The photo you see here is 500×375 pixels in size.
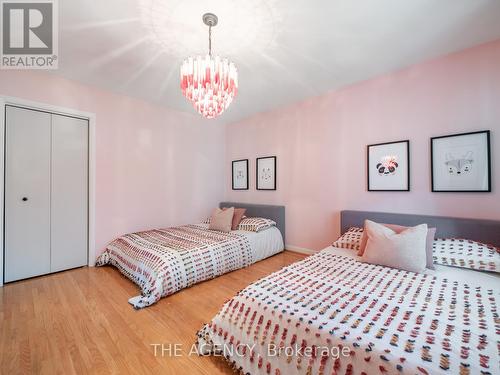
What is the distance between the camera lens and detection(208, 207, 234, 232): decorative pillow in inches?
132

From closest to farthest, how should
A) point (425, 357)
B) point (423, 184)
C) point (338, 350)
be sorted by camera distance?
point (425, 357) → point (338, 350) → point (423, 184)

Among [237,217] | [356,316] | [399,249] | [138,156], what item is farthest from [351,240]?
[138,156]

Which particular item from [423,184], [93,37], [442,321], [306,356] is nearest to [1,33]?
[93,37]

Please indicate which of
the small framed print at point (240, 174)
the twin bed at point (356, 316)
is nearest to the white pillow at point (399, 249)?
the twin bed at point (356, 316)

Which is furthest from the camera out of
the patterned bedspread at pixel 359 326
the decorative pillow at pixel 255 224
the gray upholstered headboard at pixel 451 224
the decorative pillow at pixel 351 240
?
the decorative pillow at pixel 255 224

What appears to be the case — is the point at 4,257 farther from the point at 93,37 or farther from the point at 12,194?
the point at 93,37

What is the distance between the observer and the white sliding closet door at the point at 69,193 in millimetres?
2697

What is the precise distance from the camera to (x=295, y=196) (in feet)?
11.4

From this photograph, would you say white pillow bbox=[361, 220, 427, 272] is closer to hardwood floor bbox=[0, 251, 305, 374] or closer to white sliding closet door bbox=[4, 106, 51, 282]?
hardwood floor bbox=[0, 251, 305, 374]

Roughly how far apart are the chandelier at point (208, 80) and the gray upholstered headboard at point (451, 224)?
85.4 inches

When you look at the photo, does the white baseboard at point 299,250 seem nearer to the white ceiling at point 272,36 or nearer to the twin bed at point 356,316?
the twin bed at point 356,316

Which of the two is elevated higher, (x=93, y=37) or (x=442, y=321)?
(x=93, y=37)

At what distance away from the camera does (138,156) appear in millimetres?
3342

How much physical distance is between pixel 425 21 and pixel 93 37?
2.83 meters
